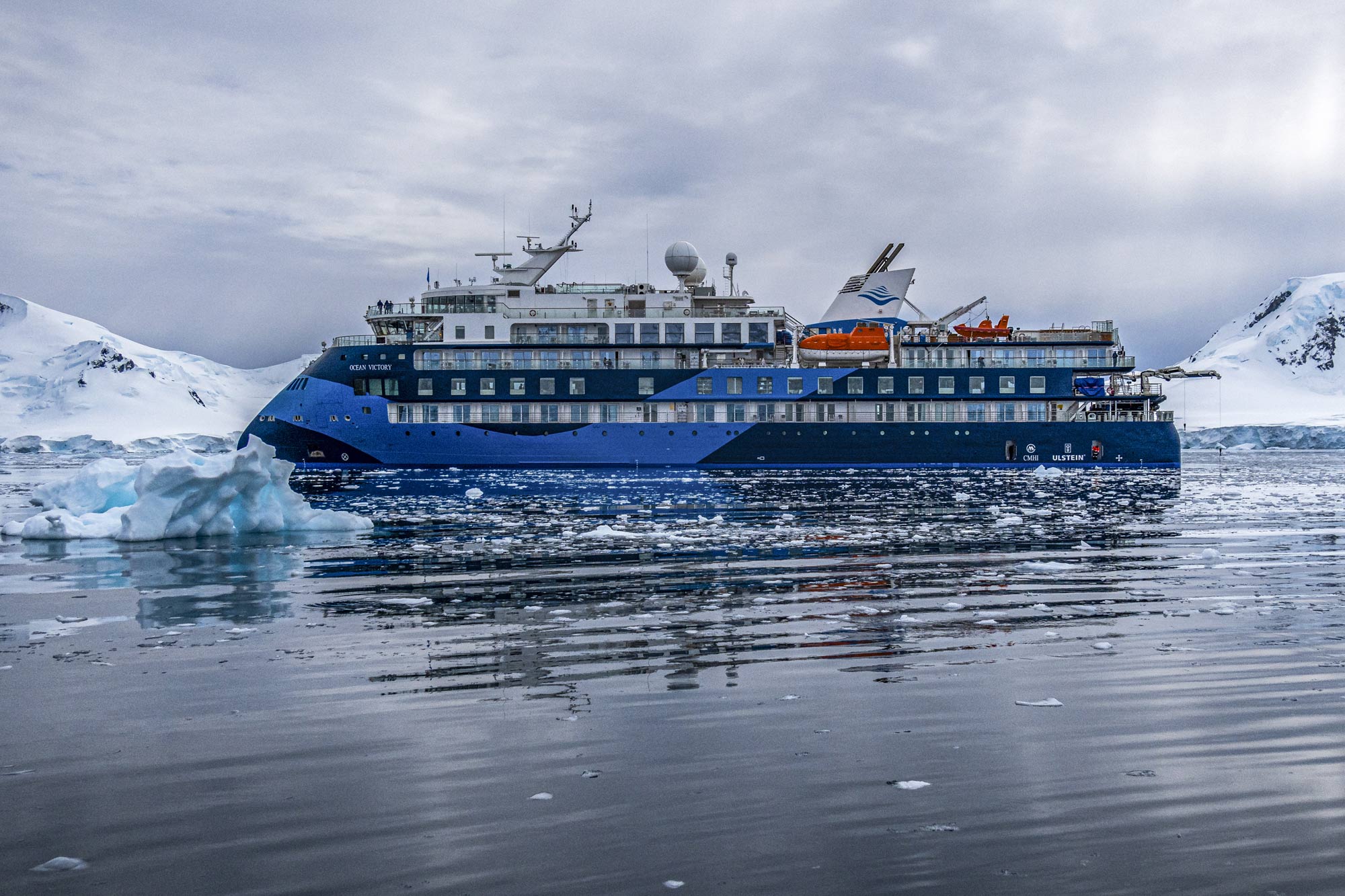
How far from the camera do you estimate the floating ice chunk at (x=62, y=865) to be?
5234 mm

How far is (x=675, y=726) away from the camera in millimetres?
7605

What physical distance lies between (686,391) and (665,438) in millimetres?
2864

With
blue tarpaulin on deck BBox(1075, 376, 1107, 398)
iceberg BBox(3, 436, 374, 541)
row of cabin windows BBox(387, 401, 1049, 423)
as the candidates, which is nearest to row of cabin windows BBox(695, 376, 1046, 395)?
row of cabin windows BBox(387, 401, 1049, 423)

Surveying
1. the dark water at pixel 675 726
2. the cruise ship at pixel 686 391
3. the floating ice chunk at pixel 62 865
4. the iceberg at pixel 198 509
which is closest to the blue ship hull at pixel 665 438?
the cruise ship at pixel 686 391

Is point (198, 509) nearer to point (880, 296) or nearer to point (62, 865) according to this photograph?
point (62, 865)

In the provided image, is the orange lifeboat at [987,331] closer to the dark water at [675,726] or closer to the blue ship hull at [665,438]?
the blue ship hull at [665,438]

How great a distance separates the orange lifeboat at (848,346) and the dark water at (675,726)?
4175 cm

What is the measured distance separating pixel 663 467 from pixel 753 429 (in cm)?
543

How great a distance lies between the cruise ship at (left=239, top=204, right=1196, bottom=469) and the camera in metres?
56.8

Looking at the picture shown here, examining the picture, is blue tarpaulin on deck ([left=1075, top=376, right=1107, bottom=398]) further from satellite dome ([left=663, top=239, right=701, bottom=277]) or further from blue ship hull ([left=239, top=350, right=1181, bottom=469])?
satellite dome ([left=663, top=239, right=701, bottom=277])

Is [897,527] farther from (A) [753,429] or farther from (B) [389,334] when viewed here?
(B) [389,334]

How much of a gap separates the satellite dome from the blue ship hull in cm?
660

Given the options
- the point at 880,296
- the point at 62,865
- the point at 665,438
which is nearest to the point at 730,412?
the point at 665,438

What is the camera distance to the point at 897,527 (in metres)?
23.4
